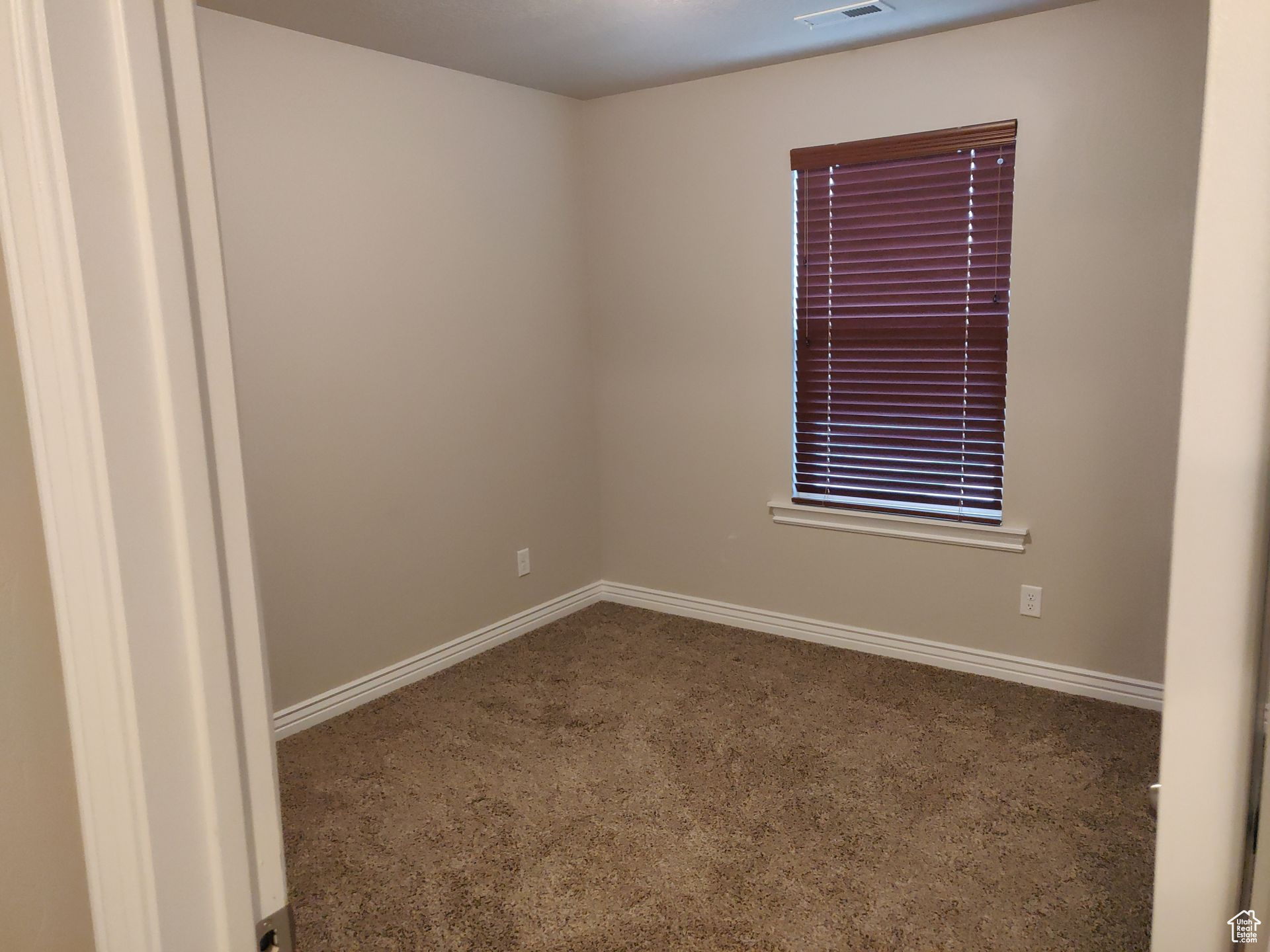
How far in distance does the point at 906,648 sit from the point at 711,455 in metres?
1.17

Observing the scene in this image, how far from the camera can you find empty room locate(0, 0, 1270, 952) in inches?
95.5

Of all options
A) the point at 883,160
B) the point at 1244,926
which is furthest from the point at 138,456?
the point at 883,160

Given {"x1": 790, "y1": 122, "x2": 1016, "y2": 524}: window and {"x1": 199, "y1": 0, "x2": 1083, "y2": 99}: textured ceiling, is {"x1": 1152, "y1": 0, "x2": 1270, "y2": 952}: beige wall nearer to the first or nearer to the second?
{"x1": 199, "y1": 0, "x2": 1083, "y2": 99}: textured ceiling

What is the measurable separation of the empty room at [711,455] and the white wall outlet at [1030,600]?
0.5 inches

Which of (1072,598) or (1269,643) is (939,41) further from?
(1269,643)

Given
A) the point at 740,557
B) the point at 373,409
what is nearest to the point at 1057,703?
the point at 740,557

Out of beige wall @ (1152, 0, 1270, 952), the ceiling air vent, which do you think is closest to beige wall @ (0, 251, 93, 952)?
beige wall @ (1152, 0, 1270, 952)

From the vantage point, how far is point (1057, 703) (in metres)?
3.23

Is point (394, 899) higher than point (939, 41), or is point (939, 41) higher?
point (939, 41)

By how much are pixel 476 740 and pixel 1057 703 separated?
2.07 m

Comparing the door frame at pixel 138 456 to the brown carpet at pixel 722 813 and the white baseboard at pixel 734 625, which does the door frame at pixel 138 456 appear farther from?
the white baseboard at pixel 734 625

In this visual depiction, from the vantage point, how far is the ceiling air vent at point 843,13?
285 centimetres

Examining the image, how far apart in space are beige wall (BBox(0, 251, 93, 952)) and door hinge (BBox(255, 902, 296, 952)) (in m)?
0.14

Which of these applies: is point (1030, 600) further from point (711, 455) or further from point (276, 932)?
point (276, 932)
